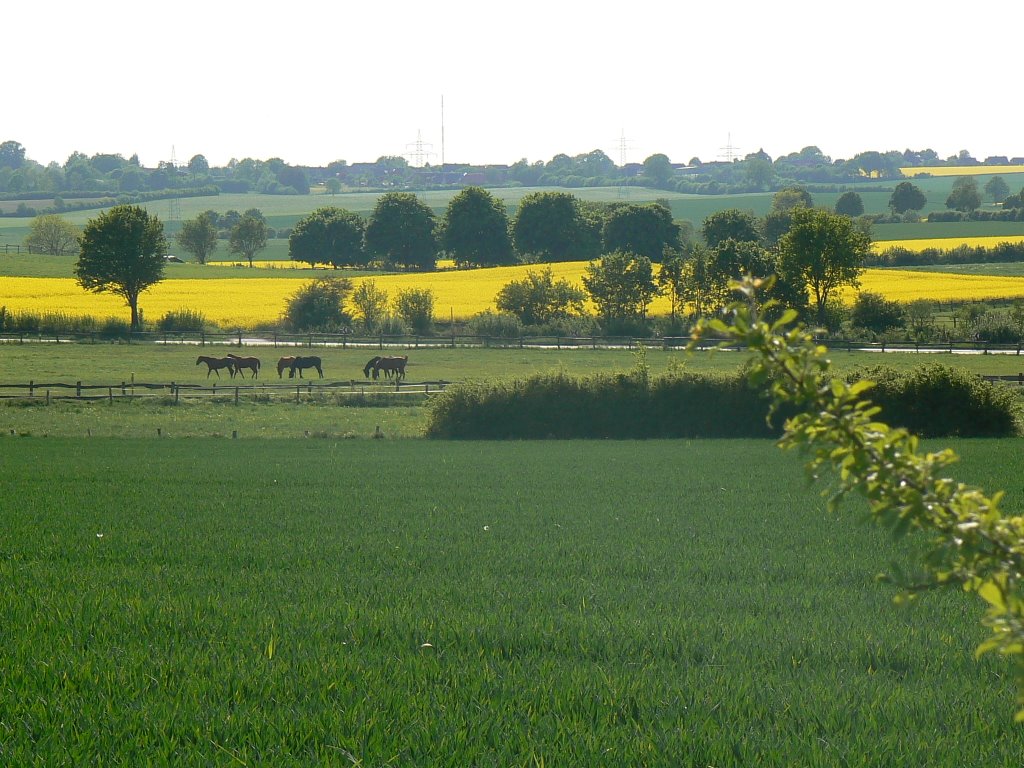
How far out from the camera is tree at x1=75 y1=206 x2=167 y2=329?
87250 mm

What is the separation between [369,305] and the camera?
84.6m

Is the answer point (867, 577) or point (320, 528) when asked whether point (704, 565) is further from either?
point (320, 528)

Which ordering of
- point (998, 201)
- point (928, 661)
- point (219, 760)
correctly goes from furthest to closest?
point (998, 201) < point (928, 661) < point (219, 760)

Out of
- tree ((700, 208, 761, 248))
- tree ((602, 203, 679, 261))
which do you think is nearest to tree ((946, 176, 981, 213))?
tree ((602, 203, 679, 261))

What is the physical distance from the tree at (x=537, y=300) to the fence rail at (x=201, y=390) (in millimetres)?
36562

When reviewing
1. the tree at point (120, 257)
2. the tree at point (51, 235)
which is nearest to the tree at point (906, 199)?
the tree at point (120, 257)

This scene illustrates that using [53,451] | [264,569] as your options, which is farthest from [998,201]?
[264,569]

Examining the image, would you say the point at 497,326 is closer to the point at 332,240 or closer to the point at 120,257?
the point at 120,257

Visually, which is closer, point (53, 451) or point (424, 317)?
point (53, 451)

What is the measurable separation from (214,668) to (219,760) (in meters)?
1.89

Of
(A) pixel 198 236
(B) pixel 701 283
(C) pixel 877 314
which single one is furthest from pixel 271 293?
(A) pixel 198 236

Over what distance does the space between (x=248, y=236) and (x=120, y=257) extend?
2586 inches

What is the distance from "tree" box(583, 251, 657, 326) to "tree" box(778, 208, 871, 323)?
11.4 metres

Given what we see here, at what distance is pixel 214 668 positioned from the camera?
7918 mm
